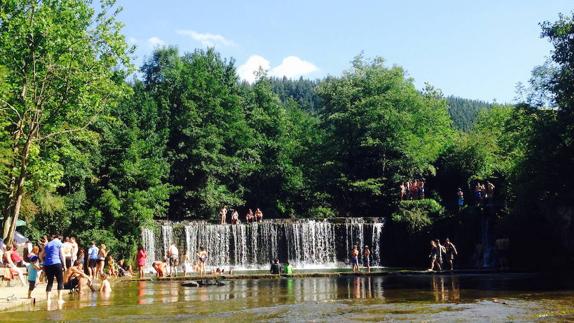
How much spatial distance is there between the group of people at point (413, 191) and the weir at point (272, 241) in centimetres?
517

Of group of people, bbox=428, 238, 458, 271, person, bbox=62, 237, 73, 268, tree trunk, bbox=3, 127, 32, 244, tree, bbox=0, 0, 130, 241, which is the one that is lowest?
group of people, bbox=428, 238, 458, 271

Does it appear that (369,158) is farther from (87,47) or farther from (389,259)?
(87,47)

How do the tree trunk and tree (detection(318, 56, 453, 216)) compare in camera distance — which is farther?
tree (detection(318, 56, 453, 216))

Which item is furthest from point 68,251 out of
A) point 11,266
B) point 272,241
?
point 272,241

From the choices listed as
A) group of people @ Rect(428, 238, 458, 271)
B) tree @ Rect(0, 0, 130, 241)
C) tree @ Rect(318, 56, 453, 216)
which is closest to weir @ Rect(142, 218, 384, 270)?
group of people @ Rect(428, 238, 458, 271)

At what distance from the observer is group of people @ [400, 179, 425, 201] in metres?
46.2

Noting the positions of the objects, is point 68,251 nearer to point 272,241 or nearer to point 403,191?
point 272,241

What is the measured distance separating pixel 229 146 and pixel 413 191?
18.8 metres

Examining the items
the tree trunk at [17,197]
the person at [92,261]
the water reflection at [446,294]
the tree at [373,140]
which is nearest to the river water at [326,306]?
the water reflection at [446,294]

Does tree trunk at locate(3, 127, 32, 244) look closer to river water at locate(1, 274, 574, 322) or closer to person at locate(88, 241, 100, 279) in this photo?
person at locate(88, 241, 100, 279)

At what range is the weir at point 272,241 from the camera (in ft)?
137

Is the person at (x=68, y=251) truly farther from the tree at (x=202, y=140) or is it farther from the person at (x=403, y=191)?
the person at (x=403, y=191)

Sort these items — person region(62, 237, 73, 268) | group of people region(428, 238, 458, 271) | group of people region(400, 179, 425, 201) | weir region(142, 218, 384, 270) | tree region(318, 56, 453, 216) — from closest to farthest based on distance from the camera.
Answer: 1. person region(62, 237, 73, 268)
2. group of people region(428, 238, 458, 271)
3. weir region(142, 218, 384, 270)
4. group of people region(400, 179, 425, 201)
5. tree region(318, 56, 453, 216)

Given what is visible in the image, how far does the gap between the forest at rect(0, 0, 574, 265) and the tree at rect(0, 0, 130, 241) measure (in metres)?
0.08
